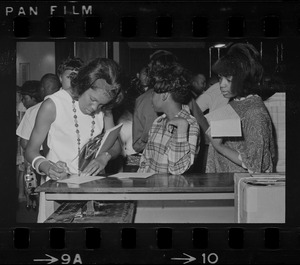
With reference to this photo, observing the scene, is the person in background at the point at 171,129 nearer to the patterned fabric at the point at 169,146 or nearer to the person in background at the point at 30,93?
the patterned fabric at the point at 169,146

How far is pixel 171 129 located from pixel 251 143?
33 centimetres

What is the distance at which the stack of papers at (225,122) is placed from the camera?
4082 millimetres

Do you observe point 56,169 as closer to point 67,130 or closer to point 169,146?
point 67,130

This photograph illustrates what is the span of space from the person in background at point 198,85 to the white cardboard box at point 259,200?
37 cm

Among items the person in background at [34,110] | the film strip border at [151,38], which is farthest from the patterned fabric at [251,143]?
the person in background at [34,110]

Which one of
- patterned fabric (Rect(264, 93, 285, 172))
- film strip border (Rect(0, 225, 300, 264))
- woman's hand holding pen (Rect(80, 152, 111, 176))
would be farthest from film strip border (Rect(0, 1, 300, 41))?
film strip border (Rect(0, 225, 300, 264))

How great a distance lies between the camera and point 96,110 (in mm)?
4070

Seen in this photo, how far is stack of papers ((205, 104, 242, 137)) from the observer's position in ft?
13.4

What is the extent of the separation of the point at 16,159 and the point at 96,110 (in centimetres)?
38

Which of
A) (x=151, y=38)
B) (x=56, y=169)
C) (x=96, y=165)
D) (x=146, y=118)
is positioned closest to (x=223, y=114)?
(x=146, y=118)

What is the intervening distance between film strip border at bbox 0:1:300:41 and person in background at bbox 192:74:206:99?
0.56 feet

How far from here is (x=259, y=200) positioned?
400 cm

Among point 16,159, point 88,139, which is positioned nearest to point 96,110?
point 88,139

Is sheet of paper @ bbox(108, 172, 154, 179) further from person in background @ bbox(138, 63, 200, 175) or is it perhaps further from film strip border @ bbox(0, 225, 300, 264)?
film strip border @ bbox(0, 225, 300, 264)
